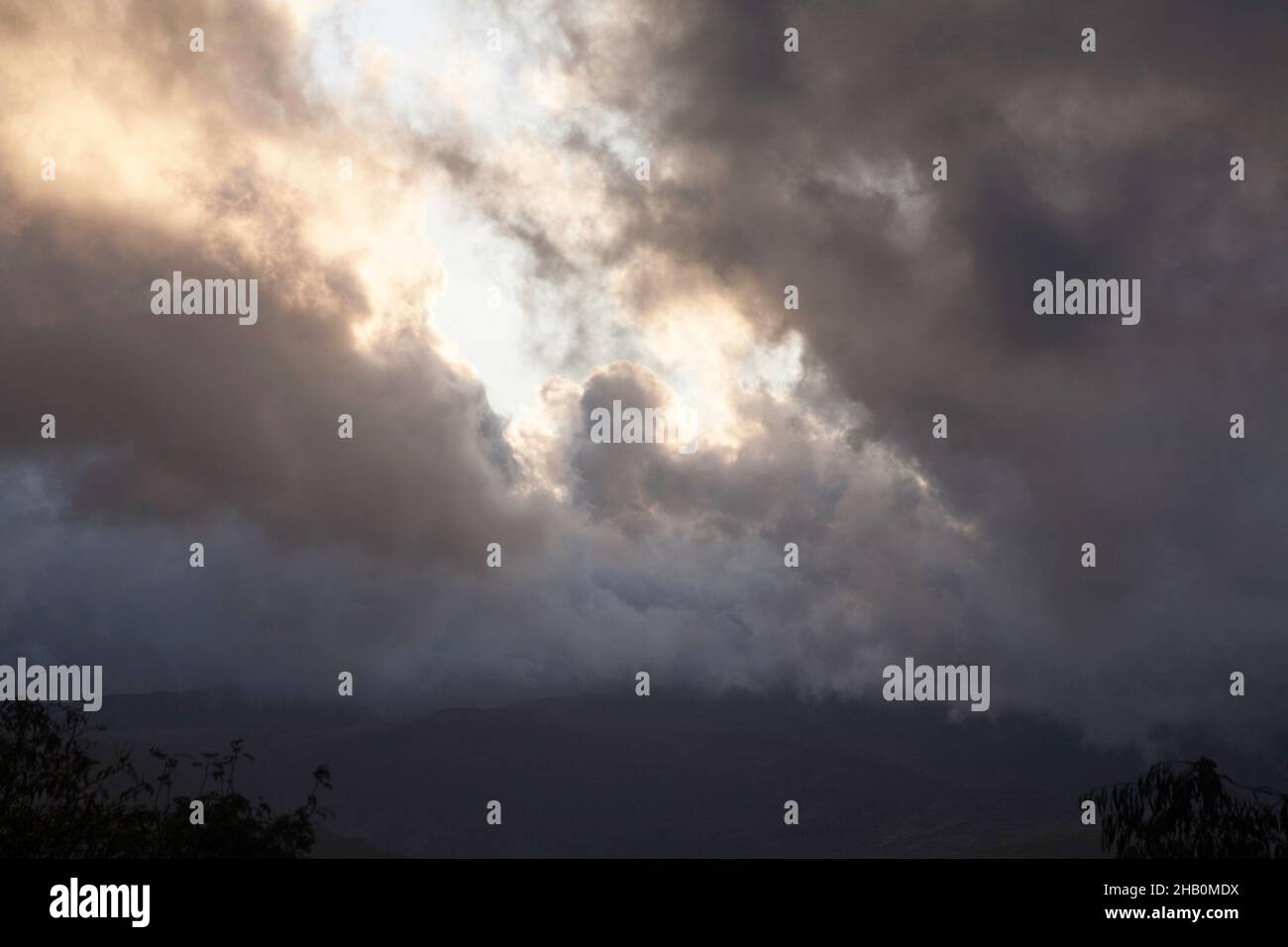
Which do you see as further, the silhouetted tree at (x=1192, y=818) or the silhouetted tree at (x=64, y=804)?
the silhouetted tree at (x=64, y=804)

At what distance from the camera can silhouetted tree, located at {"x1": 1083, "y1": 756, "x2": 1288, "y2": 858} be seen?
→ 86.6ft

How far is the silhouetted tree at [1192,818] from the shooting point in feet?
86.6

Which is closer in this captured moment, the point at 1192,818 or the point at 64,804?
the point at 1192,818

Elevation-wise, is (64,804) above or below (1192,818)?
above

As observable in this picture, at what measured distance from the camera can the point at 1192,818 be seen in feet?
89.9

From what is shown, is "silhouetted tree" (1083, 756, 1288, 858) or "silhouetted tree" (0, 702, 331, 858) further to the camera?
"silhouetted tree" (0, 702, 331, 858)
